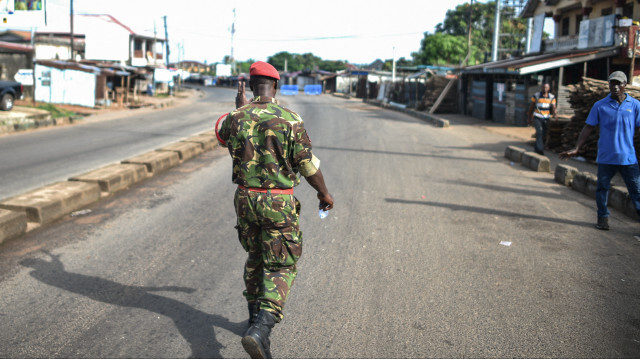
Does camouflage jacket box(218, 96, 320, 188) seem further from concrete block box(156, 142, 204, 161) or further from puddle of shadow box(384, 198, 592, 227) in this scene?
concrete block box(156, 142, 204, 161)

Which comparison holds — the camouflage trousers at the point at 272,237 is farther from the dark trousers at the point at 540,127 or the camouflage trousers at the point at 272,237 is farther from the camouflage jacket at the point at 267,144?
the dark trousers at the point at 540,127

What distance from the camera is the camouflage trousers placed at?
129 inches

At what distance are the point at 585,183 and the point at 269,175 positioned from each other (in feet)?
23.7

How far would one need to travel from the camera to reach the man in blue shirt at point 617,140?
21.0 feet

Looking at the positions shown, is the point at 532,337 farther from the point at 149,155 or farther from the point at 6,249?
the point at 149,155

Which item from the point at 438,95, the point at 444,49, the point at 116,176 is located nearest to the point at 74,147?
the point at 116,176

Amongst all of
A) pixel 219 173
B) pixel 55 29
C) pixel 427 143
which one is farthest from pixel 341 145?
pixel 55 29

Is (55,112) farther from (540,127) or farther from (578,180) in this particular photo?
(578,180)

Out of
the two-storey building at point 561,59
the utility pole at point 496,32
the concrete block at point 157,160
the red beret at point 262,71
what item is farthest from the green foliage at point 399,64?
the red beret at point 262,71

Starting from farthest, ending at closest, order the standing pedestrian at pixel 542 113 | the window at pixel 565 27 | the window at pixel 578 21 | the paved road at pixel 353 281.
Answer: the window at pixel 565 27 < the window at pixel 578 21 < the standing pedestrian at pixel 542 113 < the paved road at pixel 353 281

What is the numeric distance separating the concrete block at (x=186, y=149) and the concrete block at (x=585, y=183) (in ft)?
24.7

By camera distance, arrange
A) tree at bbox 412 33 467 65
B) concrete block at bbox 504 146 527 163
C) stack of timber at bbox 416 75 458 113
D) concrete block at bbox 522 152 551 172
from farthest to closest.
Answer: tree at bbox 412 33 467 65, stack of timber at bbox 416 75 458 113, concrete block at bbox 504 146 527 163, concrete block at bbox 522 152 551 172

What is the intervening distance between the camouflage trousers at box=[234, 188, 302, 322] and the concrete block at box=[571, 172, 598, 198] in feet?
21.8

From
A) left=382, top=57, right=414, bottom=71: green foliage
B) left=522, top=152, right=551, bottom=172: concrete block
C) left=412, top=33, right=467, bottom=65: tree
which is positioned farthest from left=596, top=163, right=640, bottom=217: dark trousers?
left=382, top=57, right=414, bottom=71: green foliage
